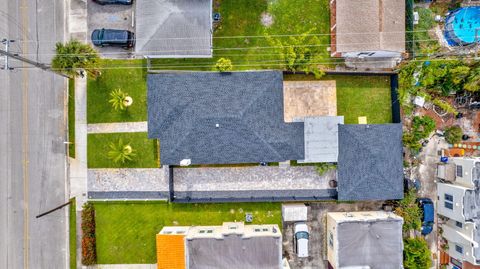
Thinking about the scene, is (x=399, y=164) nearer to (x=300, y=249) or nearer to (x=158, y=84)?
(x=300, y=249)

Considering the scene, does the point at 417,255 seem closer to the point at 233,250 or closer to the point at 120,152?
the point at 233,250

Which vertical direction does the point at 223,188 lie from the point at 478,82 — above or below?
below

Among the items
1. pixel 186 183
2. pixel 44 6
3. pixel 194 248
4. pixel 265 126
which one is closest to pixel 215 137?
pixel 265 126

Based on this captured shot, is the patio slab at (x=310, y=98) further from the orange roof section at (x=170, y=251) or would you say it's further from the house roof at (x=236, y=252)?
the orange roof section at (x=170, y=251)

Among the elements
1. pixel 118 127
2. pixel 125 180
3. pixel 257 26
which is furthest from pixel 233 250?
pixel 257 26

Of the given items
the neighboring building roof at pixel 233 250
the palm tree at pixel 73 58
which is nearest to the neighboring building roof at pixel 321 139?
the neighboring building roof at pixel 233 250

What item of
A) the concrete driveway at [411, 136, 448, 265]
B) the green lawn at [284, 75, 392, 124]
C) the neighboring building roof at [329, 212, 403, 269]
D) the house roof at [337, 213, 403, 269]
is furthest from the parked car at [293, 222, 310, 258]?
the concrete driveway at [411, 136, 448, 265]
